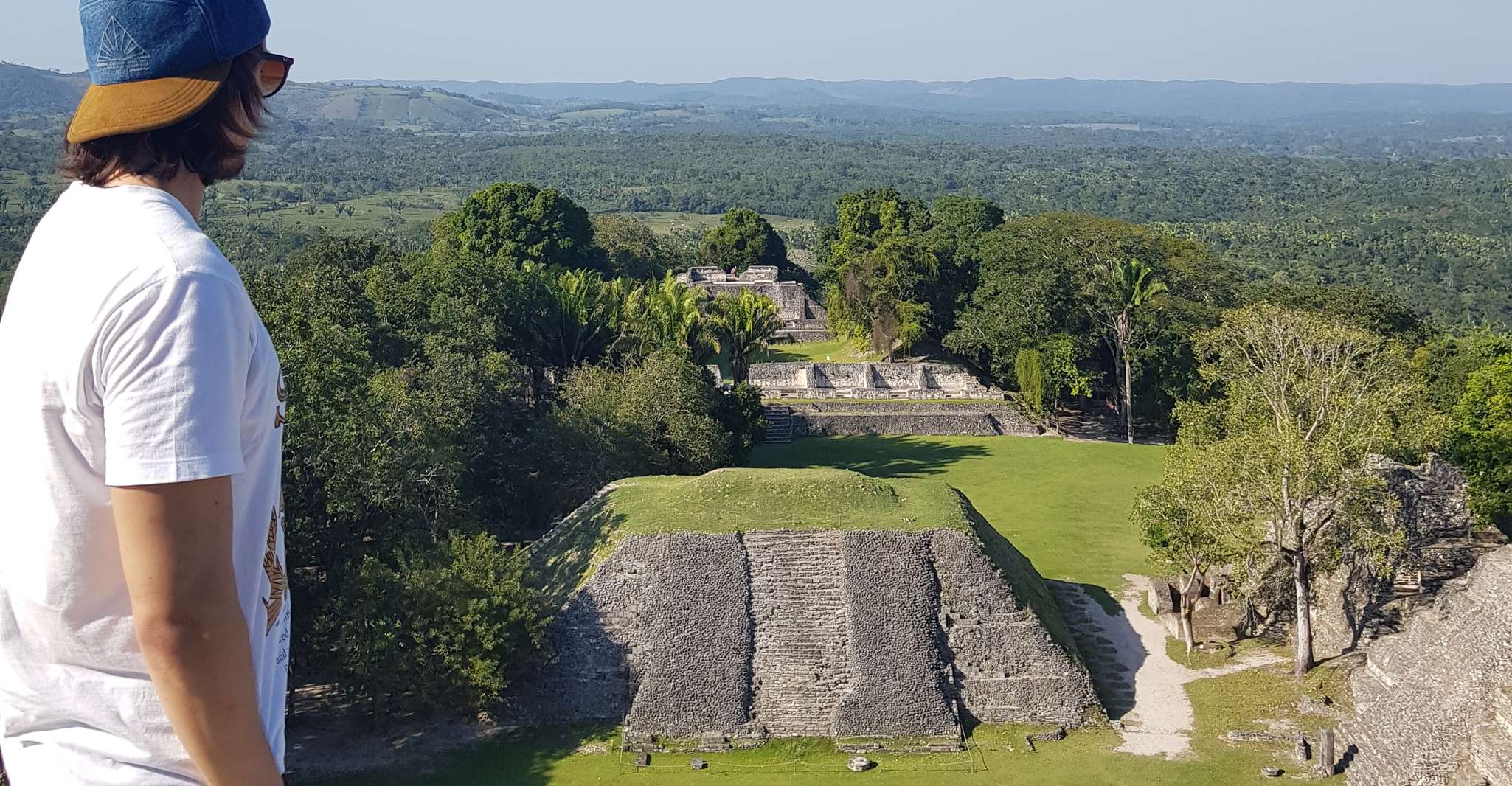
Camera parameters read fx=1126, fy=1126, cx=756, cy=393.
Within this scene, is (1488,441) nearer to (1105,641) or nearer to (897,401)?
(1105,641)

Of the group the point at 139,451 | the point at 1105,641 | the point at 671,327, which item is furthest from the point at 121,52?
the point at 671,327

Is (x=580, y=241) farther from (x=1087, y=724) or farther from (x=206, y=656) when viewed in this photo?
(x=206, y=656)

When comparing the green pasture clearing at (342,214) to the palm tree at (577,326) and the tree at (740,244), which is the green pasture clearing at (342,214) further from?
the palm tree at (577,326)

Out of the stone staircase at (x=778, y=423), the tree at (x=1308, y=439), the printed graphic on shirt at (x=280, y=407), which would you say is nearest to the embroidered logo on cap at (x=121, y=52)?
the printed graphic on shirt at (x=280, y=407)

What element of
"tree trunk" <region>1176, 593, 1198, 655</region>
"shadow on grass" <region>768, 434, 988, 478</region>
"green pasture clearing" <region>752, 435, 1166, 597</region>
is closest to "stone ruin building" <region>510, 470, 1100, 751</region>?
"tree trunk" <region>1176, 593, 1198, 655</region>

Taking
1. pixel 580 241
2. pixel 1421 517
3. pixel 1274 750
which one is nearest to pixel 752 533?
pixel 1274 750

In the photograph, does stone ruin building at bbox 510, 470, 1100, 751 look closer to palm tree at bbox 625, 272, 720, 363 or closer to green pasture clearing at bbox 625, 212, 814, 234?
palm tree at bbox 625, 272, 720, 363
